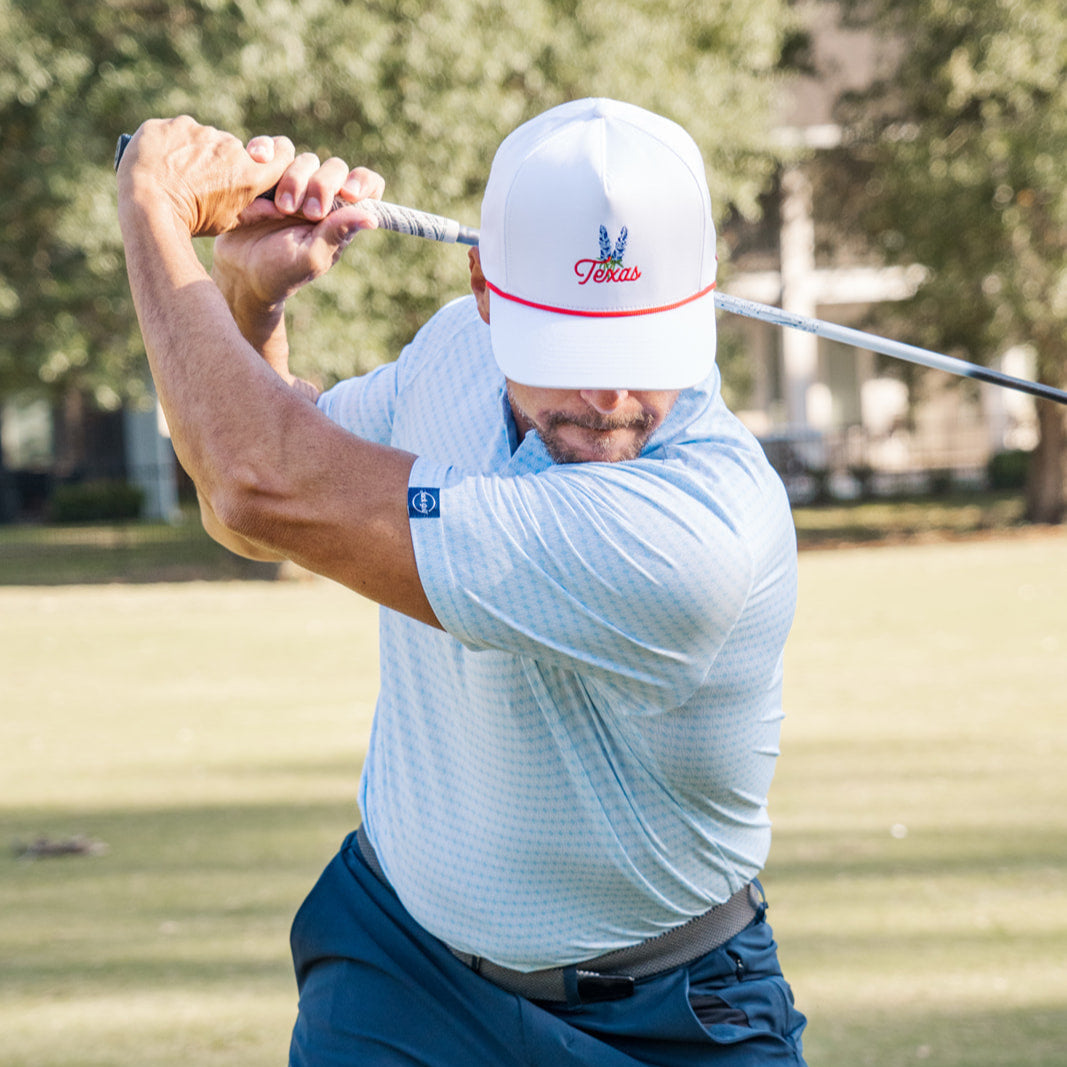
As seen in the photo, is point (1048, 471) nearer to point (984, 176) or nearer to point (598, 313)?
point (984, 176)

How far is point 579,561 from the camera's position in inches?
66.2

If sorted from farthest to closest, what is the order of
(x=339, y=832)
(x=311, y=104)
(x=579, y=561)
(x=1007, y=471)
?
(x=1007, y=471) < (x=311, y=104) < (x=339, y=832) < (x=579, y=561)

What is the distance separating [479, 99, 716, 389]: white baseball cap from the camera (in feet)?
5.95

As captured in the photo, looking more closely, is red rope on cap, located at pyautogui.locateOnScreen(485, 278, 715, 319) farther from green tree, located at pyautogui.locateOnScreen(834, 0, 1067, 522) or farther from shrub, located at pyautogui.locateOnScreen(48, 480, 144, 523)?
shrub, located at pyautogui.locateOnScreen(48, 480, 144, 523)

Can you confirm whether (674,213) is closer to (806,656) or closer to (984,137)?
(806,656)

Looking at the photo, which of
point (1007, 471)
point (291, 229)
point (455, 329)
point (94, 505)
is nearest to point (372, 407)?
point (455, 329)

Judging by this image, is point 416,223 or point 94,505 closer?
point 416,223

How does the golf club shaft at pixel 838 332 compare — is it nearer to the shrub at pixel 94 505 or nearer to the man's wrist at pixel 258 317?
the man's wrist at pixel 258 317

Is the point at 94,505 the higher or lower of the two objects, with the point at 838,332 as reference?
lower

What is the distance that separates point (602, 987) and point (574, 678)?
451 millimetres

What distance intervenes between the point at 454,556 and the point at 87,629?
40.1 ft

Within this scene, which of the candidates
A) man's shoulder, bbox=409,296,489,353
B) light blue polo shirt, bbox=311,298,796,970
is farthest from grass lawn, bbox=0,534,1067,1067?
man's shoulder, bbox=409,296,489,353

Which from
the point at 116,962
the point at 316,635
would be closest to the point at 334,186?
the point at 116,962

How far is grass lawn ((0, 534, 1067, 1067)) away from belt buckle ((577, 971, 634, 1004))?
2.03 metres
